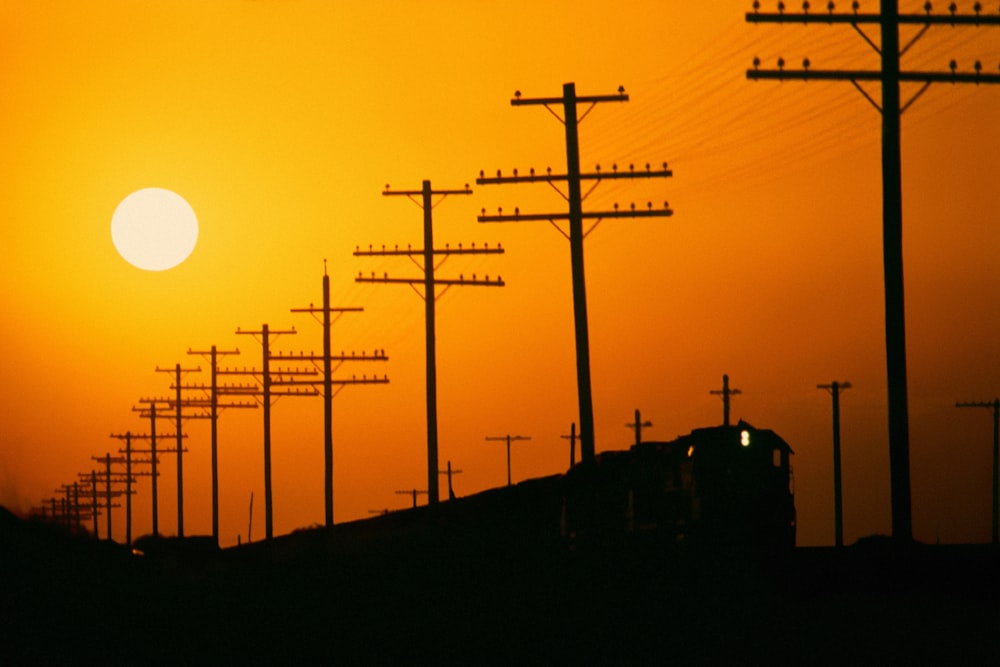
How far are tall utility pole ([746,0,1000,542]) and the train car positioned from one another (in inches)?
341

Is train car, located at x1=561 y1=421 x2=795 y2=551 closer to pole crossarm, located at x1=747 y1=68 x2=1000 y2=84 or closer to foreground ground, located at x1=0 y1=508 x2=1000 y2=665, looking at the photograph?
foreground ground, located at x1=0 y1=508 x2=1000 y2=665

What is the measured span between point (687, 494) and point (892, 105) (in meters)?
11.1

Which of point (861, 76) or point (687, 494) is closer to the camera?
point (861, 76)

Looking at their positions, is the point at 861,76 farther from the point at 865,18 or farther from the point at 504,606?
the point at 504,606

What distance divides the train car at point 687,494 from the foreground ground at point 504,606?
0.80m

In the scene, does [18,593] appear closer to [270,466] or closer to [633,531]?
[633,531]

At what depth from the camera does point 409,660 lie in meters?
24.3

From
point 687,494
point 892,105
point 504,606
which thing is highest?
point 892,105

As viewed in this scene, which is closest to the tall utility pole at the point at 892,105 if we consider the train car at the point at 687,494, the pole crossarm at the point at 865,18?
the pole crossarm at the point at 865,18

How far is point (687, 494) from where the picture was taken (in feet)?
125

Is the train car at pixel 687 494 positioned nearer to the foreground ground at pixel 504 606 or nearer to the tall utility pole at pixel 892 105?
the foreground ground at pixel 504 606

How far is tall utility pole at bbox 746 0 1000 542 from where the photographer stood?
28922mm

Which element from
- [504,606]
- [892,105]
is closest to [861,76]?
[892,105]

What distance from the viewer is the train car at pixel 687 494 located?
37.7 m
